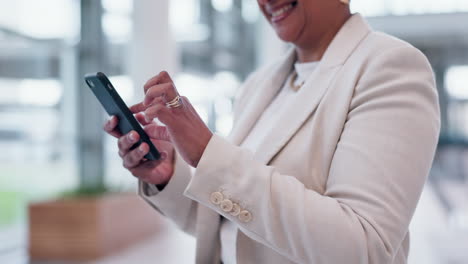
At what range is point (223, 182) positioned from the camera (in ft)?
3.52

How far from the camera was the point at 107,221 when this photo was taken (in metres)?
4.82

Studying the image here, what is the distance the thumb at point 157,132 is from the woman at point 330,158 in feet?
0.27

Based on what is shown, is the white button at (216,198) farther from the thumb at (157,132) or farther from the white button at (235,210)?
the thumb at (157,132)

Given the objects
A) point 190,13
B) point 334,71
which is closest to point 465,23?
point 190,13

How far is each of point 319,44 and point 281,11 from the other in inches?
5.8

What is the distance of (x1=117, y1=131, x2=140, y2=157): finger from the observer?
4.17 ft

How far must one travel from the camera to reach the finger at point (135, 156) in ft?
4.23

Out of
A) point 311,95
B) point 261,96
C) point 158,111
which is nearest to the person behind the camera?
point 158,111

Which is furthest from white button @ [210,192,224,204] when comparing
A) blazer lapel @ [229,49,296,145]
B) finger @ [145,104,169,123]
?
blazer lapel @ [229,49,296,145]

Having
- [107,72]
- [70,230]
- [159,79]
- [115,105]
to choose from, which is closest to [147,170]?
[115,105]

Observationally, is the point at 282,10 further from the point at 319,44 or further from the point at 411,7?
the point at 411,7

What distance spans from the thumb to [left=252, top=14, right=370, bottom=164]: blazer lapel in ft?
0.91

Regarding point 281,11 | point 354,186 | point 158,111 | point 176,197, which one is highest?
point 281,11

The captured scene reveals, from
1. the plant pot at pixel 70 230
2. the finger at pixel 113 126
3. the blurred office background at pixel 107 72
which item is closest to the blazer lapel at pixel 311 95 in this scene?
the finger at pixel 113 126
